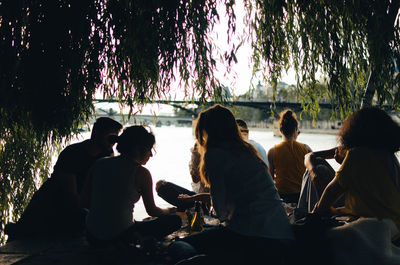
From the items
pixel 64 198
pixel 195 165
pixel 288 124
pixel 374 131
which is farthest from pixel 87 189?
pixel 288 124

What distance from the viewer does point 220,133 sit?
198 centimetres

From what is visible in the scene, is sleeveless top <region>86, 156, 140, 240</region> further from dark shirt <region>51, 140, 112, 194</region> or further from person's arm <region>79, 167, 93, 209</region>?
dark shirt <region>51, 140, 112, 194</region>

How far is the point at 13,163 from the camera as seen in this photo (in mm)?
3760

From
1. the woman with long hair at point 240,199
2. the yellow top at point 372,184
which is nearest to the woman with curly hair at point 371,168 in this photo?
the yellow top at point 372,184

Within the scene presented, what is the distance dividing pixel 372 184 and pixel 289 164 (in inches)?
69.3

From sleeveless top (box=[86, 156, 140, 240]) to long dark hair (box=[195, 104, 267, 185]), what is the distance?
0.50 meters

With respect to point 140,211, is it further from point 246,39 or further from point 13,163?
point 246,39

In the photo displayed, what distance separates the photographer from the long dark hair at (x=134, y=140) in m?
2.30

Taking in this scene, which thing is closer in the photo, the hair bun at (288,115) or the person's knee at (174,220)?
the person's knee at (174,220)

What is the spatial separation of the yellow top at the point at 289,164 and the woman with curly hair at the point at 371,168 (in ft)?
5.38

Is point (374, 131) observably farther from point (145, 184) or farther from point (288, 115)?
point (288, 115)

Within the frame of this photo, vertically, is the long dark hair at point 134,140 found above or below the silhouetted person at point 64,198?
above

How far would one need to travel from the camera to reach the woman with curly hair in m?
1.89

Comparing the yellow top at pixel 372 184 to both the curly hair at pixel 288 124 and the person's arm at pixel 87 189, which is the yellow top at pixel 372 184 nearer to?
the person's arm at pixel 87 189
